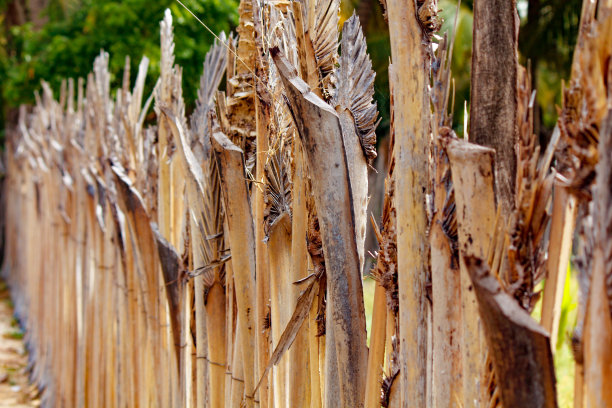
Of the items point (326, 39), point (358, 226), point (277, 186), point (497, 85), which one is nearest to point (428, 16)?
point (497, 85)

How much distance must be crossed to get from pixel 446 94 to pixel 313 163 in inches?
11.9

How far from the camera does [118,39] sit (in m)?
4.71

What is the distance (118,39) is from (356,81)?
3859 mm

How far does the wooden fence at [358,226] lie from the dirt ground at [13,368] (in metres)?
2.29

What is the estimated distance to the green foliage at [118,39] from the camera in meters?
4.37

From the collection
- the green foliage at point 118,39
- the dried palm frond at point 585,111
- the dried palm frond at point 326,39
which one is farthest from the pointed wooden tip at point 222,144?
the green foliage at point 118,39

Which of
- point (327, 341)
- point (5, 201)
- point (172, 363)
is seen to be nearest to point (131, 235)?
point (172, 363)

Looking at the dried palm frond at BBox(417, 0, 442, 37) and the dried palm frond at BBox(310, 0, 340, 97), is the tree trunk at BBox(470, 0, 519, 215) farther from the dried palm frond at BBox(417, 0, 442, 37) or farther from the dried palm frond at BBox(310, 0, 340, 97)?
the dried palm frond at BBox(310, 0, 340, 97)

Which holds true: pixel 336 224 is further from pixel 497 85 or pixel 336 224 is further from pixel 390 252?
pixel 497 85

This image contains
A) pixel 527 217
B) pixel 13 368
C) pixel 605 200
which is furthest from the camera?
pixel 13 368

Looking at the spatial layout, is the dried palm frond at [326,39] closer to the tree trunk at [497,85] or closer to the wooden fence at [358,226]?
the wooden fence at [358,226]

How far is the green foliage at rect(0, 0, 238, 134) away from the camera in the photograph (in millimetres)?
4367

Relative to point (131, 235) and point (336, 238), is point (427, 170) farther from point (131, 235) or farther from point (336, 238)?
point (131, 235)

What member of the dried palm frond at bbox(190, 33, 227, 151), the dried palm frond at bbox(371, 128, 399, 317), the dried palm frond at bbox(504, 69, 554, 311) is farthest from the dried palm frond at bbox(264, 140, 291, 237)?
the dried palm frond at bbox(504, 69, 554, 311)
